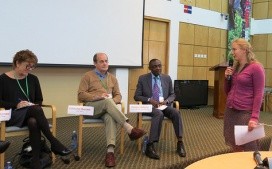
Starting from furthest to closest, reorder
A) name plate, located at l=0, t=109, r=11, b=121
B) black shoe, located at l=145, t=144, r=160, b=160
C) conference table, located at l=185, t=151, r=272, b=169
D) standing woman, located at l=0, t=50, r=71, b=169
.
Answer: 1. black shoe, located at l=145, t=144, r=160, b=160
2. standing woman, located at l=0, t=50, r=71, b=169
3. name plate, located at l=0, t=109, r=11, b=121
4. conference table, located at l=185, t=151, r=272, b=169

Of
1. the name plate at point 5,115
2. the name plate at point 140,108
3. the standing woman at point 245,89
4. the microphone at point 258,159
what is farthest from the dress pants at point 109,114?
the microphone at point 258,159

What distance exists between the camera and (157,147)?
3.83 m

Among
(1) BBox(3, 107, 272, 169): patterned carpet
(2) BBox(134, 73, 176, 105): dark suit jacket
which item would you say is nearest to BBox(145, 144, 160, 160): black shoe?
(1) BBox(3, 107, 272, 169): patterned carpet

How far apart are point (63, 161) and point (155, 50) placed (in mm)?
4148

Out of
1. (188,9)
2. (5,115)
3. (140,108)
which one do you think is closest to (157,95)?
(140,108)

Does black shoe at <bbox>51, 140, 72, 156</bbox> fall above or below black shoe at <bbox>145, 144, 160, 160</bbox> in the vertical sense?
above

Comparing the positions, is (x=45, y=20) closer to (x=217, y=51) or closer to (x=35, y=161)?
(x=35, y=161)

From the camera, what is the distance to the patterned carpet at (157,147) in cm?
317

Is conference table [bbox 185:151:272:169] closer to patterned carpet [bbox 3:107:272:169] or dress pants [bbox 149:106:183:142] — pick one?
patterned carpet [bbox 3:107:272:169]

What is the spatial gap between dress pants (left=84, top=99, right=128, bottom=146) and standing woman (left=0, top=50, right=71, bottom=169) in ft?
1.78

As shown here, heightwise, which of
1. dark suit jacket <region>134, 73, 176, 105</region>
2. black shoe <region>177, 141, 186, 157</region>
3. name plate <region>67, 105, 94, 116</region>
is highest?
dark suit jacket <region>134, 73, 176, 105</region>

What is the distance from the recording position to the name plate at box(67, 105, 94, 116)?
323 cm

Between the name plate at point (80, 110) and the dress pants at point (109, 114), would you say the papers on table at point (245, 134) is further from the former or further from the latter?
the name plate at point (80, 110)

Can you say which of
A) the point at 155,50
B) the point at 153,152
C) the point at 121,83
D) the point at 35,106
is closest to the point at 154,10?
the point at 155,50
